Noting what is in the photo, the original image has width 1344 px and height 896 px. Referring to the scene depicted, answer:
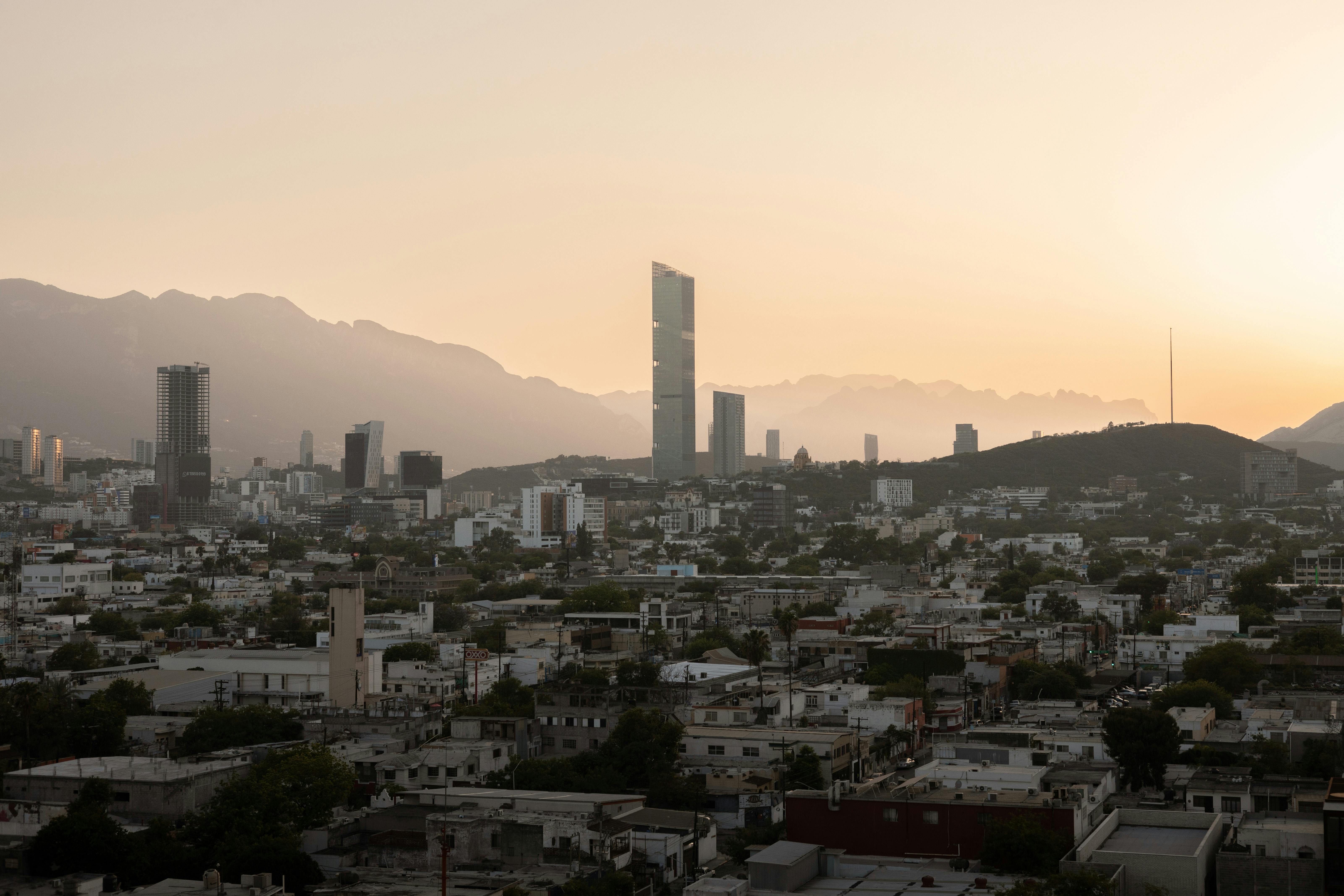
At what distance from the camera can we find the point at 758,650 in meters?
43.3

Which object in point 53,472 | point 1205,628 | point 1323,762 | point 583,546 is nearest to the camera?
point 1323,762

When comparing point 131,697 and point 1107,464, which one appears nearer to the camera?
point 131,697

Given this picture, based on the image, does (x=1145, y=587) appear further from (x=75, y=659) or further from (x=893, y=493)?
(x=893, y=493)

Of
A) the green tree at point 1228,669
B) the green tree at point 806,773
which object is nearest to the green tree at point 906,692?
the green tree at point 806,773

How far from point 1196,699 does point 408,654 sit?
2099cm

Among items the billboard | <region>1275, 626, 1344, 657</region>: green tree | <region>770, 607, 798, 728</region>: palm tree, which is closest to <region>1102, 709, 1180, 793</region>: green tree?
<region>770, 607, 798, 728</region>: palm tree

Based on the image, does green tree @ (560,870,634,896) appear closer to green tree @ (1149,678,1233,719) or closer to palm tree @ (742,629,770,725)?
palm tree @ (742,629,770,725)

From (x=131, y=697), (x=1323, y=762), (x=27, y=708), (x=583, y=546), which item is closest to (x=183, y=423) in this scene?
(x=583, y=546)

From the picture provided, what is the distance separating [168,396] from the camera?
18338cm

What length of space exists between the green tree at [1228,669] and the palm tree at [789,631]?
1046cm

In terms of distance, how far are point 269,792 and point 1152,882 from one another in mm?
11706

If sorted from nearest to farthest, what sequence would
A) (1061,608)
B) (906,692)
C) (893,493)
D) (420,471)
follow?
(906,692) → (1061,608) → (893,493) → (420,471)

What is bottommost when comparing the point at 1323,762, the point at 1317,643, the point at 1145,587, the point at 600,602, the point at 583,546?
the point at 1323,762

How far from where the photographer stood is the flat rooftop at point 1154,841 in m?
18.5
